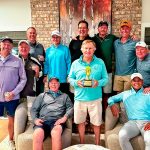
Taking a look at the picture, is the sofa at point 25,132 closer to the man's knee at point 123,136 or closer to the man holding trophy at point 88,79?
the man holding trophy at point 88,79

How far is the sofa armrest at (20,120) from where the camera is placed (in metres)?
3.42

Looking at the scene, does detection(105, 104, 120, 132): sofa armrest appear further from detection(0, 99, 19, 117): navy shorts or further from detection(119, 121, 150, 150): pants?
detection(0, 99, 19, 117): navy shorts

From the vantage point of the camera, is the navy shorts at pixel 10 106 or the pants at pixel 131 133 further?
the navy shorts at pixel 10 106

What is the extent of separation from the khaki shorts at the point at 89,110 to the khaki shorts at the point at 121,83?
62cm

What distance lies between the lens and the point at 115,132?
10.6 feet

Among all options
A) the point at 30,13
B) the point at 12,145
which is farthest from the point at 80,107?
the point at 30,13

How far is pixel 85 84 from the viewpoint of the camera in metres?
3.16

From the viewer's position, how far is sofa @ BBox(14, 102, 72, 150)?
127 inches

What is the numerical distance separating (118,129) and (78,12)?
10.5 feet

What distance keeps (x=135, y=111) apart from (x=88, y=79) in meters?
0.71

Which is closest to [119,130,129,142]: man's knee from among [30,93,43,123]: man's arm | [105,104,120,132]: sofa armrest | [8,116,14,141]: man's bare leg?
[105,104,120,132]: sofa armrest

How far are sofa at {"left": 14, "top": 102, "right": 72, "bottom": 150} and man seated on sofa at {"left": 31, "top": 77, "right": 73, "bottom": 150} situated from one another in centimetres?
10

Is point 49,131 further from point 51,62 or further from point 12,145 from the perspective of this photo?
point 51,62

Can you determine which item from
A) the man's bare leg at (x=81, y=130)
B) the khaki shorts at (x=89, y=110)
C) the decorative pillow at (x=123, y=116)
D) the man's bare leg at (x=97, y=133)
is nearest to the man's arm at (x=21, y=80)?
the khaki shorts at (x=89, y=110)
